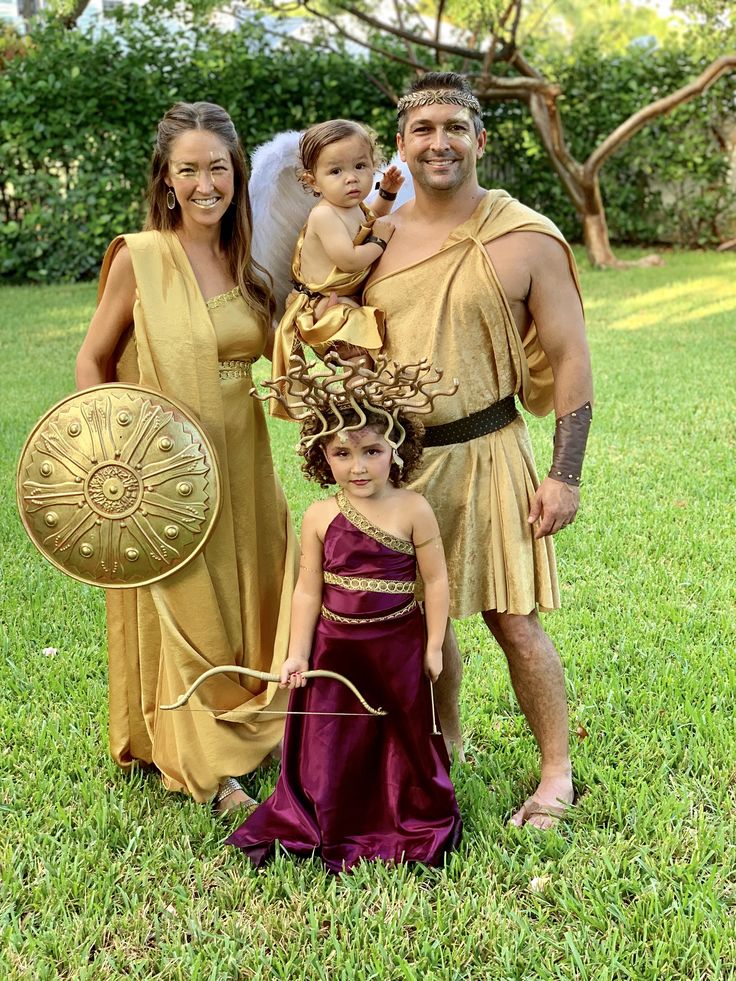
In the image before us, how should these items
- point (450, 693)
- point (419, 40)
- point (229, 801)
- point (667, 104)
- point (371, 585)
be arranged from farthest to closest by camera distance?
1. point (667, 104)
2. point (419, 40)
3. point (450, 693)
4. point (229, 801)
5. point (371, 585)

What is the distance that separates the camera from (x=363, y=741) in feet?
9.16

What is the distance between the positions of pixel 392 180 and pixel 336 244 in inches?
11.1

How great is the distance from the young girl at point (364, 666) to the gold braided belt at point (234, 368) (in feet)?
1.38

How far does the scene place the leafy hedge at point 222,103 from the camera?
12.5 meters

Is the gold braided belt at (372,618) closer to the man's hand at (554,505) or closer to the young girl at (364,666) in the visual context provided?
the young girl at (364,666)

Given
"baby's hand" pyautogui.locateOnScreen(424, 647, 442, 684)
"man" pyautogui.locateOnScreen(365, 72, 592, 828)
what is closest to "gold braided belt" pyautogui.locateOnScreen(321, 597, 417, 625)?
"baby's hand" pyautogui.locateOnScreen(424, 647, 442, 684)

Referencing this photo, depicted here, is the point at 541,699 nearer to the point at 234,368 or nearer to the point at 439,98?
the point at 234,368

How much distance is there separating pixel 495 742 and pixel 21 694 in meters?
1.72

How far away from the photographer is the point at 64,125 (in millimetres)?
12508

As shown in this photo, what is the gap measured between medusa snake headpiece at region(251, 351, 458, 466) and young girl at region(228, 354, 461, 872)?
0.01 m

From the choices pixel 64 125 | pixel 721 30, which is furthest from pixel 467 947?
pixel 721 30

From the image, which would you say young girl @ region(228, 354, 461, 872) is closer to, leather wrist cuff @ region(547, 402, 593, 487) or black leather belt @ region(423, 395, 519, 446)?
black leather belt @ region(423, 395, 519, 446)

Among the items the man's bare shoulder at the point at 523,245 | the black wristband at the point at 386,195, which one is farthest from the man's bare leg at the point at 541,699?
the black wristband at the point at 386,195

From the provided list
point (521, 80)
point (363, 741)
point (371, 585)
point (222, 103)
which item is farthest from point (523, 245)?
point (222, 103)
